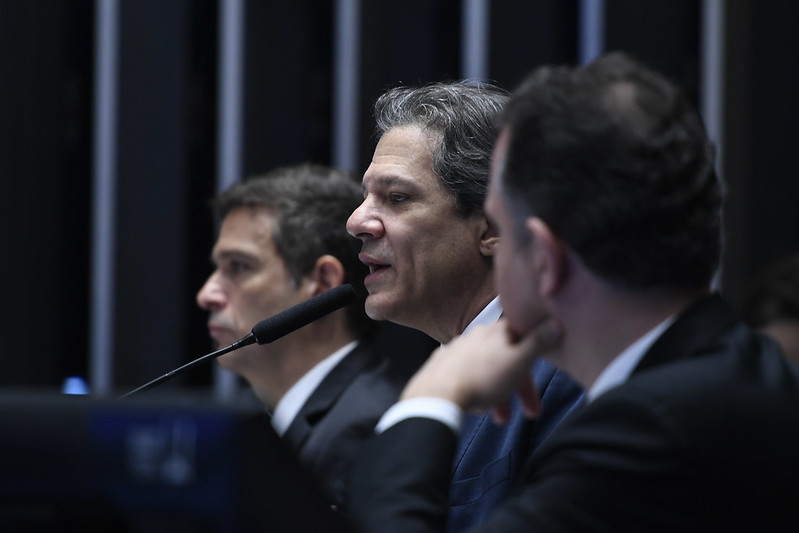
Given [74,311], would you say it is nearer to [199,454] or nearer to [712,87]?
[712,87]

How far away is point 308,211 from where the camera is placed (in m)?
2.30

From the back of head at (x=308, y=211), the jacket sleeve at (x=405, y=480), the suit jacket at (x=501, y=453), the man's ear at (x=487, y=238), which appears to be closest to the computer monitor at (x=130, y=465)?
the jacket sleeve at (x=405, y=480)

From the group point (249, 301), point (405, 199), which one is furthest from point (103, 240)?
point (405, 199)

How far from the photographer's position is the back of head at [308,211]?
2264 millimetres

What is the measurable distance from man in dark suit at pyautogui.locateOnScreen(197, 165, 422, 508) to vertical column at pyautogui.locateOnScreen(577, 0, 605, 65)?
62.9 inches

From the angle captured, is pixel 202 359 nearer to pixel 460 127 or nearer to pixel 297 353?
pixel 460 127

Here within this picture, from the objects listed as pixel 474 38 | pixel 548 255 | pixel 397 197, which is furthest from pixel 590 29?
pixel 548 255

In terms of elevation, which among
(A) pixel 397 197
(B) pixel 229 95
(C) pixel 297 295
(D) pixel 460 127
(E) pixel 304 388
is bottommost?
(E) pixel 304 388

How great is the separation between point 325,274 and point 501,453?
995 mm

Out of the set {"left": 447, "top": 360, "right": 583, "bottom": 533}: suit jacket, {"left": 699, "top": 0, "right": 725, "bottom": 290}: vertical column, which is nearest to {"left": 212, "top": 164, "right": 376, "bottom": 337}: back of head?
{"left": 447, "top": 360, "right": 583, "bottom": 533}: suit jacket

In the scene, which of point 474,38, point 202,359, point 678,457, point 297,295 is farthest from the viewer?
point 474,38

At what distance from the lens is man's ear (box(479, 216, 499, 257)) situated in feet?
5.16

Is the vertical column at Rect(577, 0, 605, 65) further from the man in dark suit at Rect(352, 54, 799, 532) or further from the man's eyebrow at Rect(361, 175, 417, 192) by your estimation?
the man in dark suit at Rect(352, 54, 799, 532)

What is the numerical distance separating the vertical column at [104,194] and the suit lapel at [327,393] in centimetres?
183
